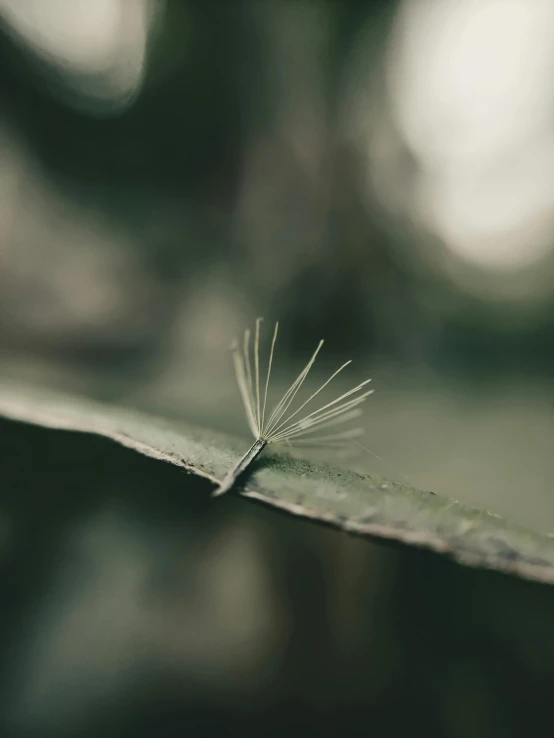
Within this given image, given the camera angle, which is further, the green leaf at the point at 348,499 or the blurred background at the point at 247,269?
the blurred background at the point at 247,269

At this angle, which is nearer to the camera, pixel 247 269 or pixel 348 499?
pixel 348 499

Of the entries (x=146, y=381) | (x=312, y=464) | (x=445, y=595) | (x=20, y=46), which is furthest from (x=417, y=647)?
(x=20, y=46)

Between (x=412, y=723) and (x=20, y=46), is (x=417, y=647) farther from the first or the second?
(x=20, y=46)

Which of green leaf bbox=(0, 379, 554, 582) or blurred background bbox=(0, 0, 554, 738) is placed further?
blurred background bbox=(0, 0, 554, 738)

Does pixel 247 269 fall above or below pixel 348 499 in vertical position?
above
